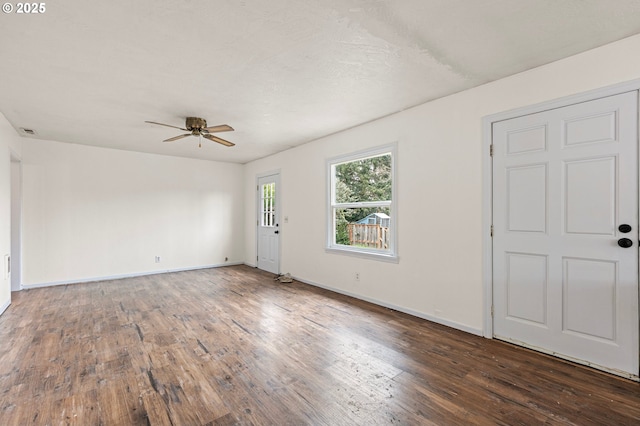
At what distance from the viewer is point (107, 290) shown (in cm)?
473

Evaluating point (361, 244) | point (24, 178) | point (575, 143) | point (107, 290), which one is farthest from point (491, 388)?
point (24, 178)

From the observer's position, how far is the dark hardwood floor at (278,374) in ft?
5.82

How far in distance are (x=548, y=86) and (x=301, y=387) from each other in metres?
3.17

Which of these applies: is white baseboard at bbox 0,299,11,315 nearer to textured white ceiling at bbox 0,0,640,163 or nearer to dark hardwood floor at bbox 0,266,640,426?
dark hardwood floor at bbox 0,266,640,426

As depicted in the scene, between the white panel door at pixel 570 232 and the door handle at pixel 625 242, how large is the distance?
1 cm

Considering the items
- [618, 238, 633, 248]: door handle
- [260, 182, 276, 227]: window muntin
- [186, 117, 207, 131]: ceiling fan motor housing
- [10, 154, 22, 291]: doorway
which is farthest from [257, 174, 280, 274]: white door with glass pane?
[618, 238, 633, 248]: door handle

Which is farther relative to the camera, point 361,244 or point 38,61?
point 361,244

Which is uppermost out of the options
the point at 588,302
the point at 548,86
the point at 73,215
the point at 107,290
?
the point at 548,86

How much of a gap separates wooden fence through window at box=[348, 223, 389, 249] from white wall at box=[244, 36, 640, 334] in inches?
10.6

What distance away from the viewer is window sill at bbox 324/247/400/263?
12.3ft

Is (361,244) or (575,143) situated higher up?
(575,143)

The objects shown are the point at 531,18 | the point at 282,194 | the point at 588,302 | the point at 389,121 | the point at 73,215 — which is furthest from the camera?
the point at 282,194

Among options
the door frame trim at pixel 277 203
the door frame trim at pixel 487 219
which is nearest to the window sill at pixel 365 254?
the door frame trim at pixel 487 219

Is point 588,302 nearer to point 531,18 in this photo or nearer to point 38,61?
point 531,18
